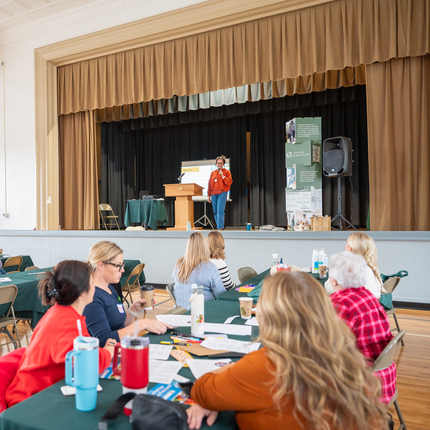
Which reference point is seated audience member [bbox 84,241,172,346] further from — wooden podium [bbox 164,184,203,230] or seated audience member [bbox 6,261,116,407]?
wooden podium [bbox 164,184,203,230]

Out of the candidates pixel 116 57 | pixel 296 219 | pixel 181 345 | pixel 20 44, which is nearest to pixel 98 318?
pixel 181 345

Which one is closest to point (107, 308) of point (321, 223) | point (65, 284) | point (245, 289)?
point (65, 284)

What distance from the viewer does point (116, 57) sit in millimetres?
7828

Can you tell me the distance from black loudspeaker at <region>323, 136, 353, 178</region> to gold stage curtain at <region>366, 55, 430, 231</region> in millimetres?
566

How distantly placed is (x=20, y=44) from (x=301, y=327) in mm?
10094

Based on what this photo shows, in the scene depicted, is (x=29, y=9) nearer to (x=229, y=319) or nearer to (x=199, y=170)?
(x=199, y=170)

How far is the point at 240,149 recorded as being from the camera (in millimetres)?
10398

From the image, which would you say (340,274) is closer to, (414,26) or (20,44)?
(414,26)

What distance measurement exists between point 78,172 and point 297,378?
27.8 ft

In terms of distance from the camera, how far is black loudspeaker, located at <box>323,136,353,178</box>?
6503 mm

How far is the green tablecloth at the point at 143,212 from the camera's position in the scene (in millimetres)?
9273

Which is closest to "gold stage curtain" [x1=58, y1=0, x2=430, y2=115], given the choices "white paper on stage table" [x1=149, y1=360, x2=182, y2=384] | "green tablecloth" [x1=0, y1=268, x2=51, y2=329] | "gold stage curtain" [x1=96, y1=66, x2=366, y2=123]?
"gold stage curtain" [x1=96, y1=66, x2=366, y2=123]

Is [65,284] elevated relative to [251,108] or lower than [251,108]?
lower

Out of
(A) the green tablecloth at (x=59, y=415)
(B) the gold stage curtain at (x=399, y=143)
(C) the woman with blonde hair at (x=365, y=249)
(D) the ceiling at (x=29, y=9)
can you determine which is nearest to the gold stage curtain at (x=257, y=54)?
(B) the gold stage curtain at (x=399, y=143)
